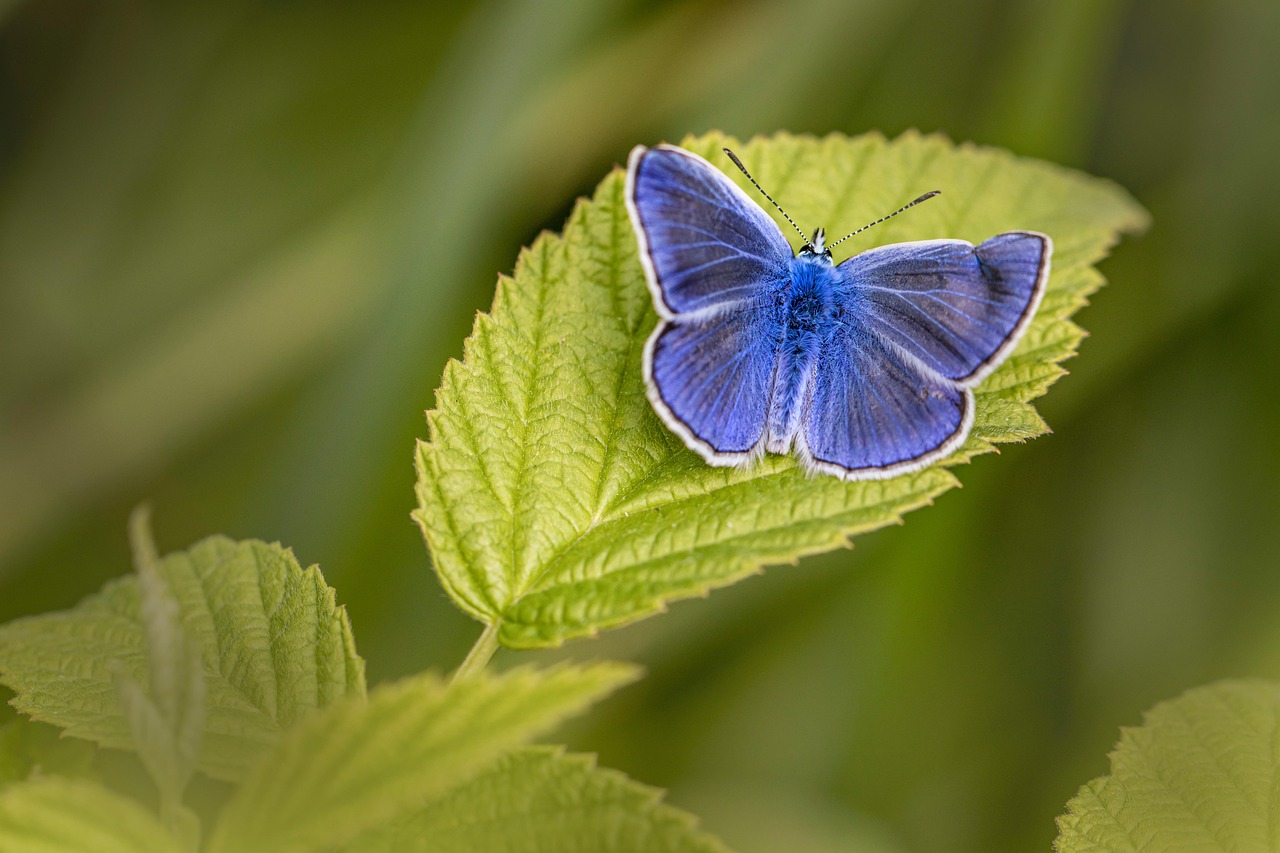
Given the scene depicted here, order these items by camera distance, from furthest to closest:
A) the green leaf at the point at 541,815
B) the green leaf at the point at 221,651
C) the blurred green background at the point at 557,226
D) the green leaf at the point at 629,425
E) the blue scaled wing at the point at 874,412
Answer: the blurred green background at the point at 557,226, the blue scaled wing at the point at 874,412, the green leaf at the point at 629,425, the green leaf at the point at 221,651, the green leaf at the point at 541,815

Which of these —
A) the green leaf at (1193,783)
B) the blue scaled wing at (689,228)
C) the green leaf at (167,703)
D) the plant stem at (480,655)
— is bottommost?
the green leaf at (167,703)

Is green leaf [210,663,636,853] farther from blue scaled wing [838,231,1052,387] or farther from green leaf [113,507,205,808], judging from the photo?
blue scaled wing [838,231,1052,387]

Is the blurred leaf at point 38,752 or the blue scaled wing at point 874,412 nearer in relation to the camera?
the blurred leaf at point 38,752

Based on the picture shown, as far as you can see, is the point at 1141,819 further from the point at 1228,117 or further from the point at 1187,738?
the point at 1228,117

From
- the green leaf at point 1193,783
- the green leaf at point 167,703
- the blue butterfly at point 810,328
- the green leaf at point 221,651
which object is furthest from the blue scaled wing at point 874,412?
the green leaf at point 167,703

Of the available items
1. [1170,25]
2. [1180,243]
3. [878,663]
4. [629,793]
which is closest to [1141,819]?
[629,793]

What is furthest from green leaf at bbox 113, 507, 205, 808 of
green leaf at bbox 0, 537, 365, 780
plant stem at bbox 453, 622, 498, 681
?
plant stem at bbox 453, 622, 498, 681

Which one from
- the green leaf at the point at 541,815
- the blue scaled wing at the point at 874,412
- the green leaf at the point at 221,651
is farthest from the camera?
the blue scaled wing at the point at 874,412

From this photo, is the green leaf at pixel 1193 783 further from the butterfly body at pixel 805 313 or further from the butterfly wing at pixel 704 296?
the butterfly body at pixel 805 313
